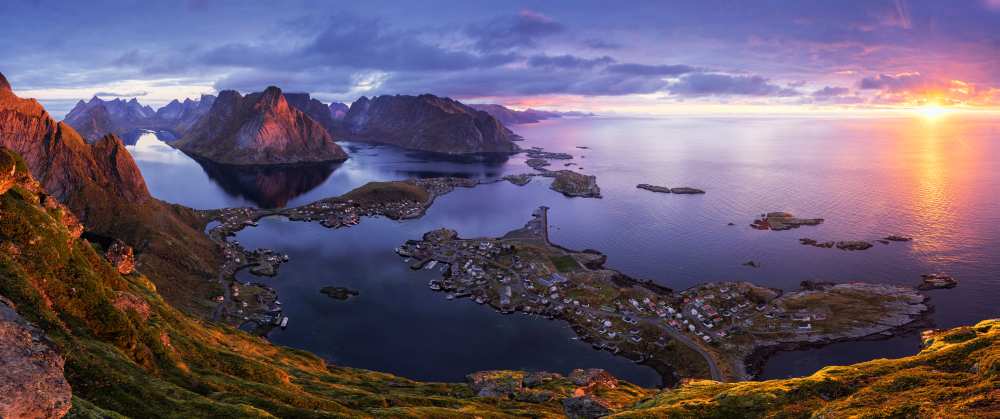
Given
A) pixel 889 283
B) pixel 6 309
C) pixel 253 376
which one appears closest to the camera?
pixel 6 309

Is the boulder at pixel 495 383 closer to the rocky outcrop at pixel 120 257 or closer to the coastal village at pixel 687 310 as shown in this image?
the coastal village at pixel 687 310

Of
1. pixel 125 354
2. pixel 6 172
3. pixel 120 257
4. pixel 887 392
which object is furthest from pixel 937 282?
pixel 120 257

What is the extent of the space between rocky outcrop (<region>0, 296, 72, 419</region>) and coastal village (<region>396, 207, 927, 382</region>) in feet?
375

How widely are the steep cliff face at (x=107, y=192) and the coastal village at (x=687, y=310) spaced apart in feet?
282

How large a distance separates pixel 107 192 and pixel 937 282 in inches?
11776

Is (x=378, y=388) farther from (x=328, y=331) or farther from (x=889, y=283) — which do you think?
(x=889, y=283)

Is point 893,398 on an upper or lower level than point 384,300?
upper

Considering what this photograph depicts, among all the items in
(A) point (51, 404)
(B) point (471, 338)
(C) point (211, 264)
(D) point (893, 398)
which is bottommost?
(B) point (471, 338)

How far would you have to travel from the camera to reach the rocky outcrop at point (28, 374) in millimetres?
31531

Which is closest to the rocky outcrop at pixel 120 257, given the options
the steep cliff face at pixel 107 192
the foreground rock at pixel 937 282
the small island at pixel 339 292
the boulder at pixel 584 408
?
the steep cliff face at pixel 107 192

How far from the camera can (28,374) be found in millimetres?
33281

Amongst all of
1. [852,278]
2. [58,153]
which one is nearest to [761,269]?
[852,278]

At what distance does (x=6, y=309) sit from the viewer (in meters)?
36.9

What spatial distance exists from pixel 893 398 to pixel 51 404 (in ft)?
254
